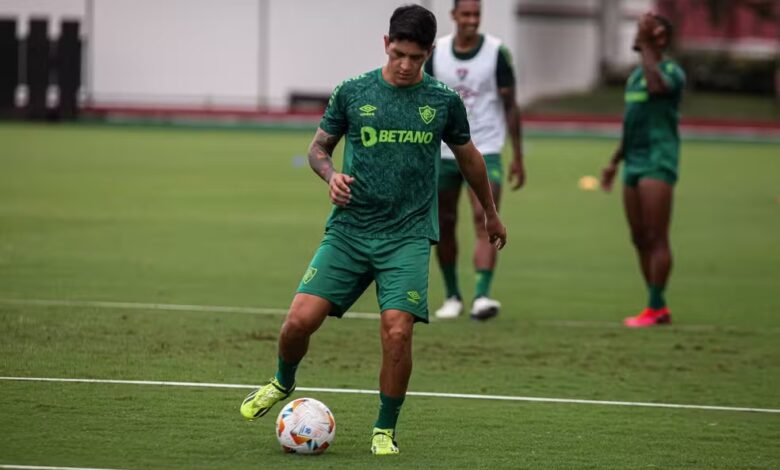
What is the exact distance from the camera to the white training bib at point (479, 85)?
12.7 meters

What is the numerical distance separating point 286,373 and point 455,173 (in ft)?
16.2

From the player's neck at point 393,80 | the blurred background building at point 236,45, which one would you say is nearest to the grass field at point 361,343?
the player's neck at point 393,80

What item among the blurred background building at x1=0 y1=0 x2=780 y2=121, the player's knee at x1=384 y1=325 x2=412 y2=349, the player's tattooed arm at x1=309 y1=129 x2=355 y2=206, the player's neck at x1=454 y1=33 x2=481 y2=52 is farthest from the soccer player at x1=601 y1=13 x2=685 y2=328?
the blurred background building at x1=0 y1=0 x2=780 y2=121

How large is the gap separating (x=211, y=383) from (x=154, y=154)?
2444 centimetres

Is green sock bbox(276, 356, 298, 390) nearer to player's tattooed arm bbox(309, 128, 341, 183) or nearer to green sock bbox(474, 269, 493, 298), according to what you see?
player's tattooed arm bbox(309, 128, 341, 183)

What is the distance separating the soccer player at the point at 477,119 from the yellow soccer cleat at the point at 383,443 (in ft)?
16.5

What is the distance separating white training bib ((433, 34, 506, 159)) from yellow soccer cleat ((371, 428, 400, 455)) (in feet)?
17.5

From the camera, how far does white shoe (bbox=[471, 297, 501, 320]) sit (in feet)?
40.9

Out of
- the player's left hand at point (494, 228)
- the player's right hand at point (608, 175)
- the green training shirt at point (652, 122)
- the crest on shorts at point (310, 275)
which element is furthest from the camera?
the player's right hand at point (608, 175)

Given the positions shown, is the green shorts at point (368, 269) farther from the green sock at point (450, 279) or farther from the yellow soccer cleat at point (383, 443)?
the green sock at point (450, 279)

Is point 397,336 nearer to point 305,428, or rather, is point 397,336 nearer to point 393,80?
point 305,428

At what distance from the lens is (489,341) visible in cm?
1154

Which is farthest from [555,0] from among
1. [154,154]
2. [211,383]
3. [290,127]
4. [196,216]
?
[211,383]

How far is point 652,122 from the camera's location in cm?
1230
